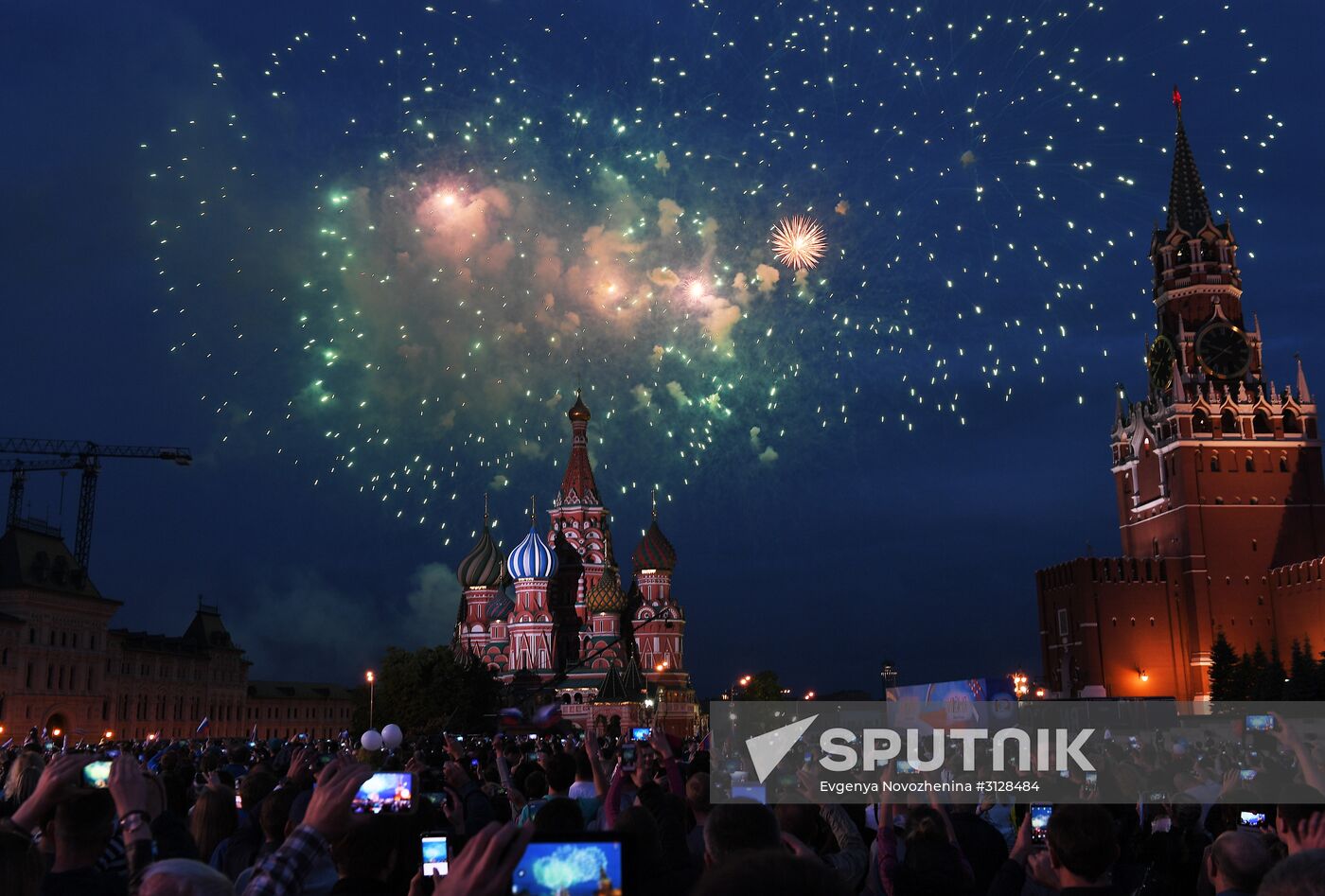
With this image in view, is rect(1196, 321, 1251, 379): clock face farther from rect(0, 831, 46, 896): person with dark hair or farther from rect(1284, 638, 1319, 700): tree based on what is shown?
rect(0, 831, 46, 896): person with dark hair

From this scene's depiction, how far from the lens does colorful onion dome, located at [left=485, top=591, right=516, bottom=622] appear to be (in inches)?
3548

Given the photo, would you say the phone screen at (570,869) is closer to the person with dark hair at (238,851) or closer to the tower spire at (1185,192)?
the person with dark hair at (238,851)

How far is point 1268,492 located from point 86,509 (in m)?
82.5

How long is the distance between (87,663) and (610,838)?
250ft

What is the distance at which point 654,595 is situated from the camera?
302 ft

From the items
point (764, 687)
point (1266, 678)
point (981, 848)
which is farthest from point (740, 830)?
point (764, 687)

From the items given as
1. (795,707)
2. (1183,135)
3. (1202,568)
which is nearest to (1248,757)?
(795,707)

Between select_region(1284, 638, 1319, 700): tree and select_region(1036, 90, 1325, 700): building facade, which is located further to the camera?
select_region(1036, 90, 1325, 700): building facade

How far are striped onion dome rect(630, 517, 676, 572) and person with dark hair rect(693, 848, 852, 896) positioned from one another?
9090 cm

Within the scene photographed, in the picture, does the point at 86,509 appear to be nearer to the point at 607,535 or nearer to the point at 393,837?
the point at 607,535

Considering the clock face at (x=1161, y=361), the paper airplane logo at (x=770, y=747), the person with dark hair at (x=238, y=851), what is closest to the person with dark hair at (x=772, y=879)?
the person with dark hair at (x=238, y=851)

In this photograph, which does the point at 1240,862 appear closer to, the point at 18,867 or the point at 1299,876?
the point at 1299,876

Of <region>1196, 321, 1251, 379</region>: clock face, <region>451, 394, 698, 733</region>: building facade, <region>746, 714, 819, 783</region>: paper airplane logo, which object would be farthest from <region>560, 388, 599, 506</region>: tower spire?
<region>746, 714, 819, 783</region>: paper airplane logo

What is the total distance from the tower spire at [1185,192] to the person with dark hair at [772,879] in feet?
311
